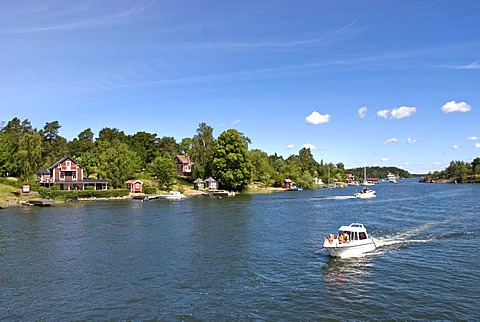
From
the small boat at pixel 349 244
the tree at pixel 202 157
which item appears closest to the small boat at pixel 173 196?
the tree at pixel 202 157

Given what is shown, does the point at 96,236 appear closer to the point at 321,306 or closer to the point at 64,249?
the point at 64,249

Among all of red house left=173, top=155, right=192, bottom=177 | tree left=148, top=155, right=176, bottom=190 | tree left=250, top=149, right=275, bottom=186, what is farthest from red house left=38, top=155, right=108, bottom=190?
tree left=250, top=149, right=275, bottom=186

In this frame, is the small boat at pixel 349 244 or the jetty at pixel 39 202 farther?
the jetty at pixel 39 202

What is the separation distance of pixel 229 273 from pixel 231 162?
90819 millimetres

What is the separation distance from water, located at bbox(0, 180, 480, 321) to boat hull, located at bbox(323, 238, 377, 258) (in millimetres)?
1027

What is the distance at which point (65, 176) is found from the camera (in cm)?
10056

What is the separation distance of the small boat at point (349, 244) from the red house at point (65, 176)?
7949 cm

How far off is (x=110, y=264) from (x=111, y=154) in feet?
261

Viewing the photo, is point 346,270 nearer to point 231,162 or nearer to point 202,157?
point 231,162

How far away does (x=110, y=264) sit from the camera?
32.2m

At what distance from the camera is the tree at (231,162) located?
120m

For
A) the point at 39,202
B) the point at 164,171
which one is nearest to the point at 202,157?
the point at 164,171

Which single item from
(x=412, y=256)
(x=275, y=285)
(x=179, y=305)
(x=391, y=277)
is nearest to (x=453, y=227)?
(x=412, y=256)

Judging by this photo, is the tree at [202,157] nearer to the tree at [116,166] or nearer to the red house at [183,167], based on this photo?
the red house at [183,167]
